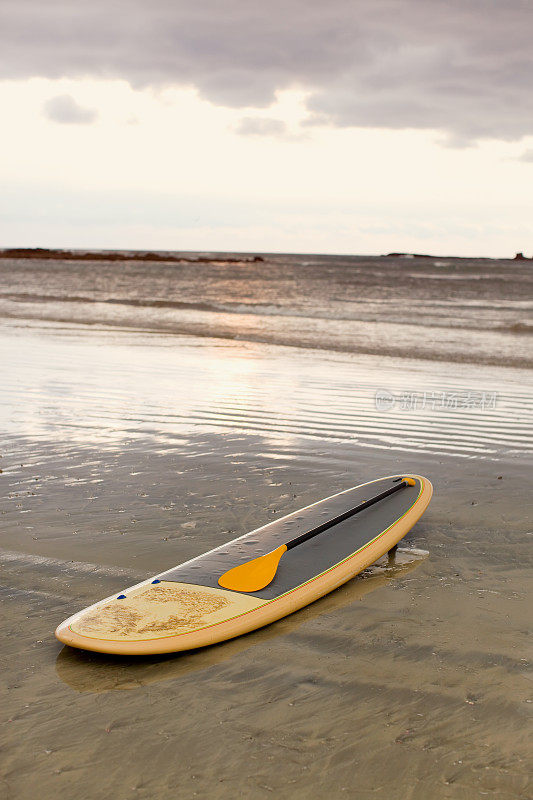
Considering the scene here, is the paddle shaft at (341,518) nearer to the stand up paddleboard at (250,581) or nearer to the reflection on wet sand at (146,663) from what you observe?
the stand up paddleboard at (250,581)

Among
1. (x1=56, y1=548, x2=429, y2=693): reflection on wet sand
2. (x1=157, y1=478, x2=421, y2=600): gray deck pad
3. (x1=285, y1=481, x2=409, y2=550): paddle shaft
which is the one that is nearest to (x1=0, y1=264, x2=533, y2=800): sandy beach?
(x1=56, y1=548, x2=429, y2=693): reflection on wet sand

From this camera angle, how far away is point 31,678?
335 cm

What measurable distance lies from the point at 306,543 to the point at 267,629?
2.82 ft

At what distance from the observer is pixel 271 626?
3.87m

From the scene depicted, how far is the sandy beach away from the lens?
280 centimetres

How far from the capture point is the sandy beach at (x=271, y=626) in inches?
110

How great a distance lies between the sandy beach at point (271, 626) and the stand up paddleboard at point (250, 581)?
0.37 feet

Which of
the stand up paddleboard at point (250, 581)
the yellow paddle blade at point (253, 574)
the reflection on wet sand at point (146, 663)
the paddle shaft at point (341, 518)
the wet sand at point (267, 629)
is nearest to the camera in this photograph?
the wet sand at point (267, 629)

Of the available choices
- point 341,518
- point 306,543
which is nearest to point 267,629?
point 306,543

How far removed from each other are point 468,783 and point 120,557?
2628 millimetres

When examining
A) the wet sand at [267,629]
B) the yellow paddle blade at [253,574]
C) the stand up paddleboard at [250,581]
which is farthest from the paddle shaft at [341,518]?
the wet sand at [267,629]

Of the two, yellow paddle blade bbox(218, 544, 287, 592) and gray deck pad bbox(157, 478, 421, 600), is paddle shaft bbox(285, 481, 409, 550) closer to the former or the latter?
gray deck pad bbox(157, 478, 421, 600)

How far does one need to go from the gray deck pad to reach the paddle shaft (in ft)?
0.13

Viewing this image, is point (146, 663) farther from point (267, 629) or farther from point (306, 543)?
point (306, 543)
